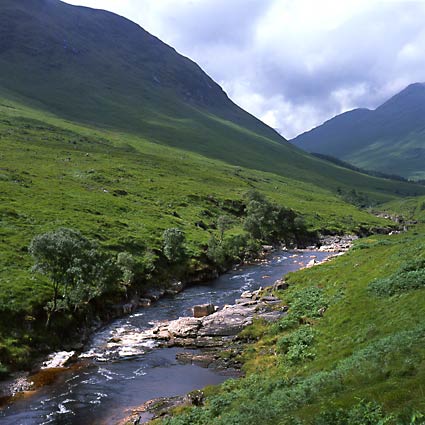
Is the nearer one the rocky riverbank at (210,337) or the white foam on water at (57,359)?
the rocky riverbank at (210,337)

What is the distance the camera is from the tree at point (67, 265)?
43812 millimetres

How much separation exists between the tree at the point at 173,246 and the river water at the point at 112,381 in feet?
79.8

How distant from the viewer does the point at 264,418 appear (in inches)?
804

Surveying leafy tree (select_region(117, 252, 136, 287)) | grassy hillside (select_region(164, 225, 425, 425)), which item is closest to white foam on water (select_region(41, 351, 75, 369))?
grassy hillside (select_region(164, 225, 425, 425))

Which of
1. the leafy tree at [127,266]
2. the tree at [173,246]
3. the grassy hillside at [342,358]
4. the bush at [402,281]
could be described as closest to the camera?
the grassy hillside at [342,358]

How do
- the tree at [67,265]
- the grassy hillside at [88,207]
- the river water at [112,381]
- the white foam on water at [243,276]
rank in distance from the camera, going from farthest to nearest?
the white foam on water at [243,276]
the grassy hillside at [88,207]
the tree at [67,265]
the river water at [112,381]

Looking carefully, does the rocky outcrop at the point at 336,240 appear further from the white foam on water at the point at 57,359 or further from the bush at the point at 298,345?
the white foam on water at the point at 57,359

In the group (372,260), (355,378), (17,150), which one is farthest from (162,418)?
(17,150)

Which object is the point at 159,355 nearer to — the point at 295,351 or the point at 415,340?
the point at 295,351

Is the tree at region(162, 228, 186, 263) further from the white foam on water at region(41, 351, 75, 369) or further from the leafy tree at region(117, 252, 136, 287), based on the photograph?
the white foam on water at region(41, 351, 75, 369)

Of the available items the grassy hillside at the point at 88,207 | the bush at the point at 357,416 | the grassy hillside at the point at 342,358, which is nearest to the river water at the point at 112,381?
the grassy hillside at the point at 88,207

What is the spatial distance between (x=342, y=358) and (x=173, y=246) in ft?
180

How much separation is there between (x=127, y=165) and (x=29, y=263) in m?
119

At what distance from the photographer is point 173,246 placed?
8075 cm
